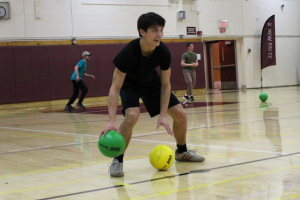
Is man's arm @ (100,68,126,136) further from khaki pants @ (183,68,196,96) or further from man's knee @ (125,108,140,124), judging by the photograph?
khaki pants @ (183,68,196,96)

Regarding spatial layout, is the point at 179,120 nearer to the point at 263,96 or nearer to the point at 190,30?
the point at 263,96

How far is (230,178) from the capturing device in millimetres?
3018

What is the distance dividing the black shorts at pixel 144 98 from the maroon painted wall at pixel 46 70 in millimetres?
12027

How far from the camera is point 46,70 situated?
15.4 m

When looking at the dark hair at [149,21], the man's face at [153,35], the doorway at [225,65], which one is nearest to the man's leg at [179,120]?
the man's face at [153,35]

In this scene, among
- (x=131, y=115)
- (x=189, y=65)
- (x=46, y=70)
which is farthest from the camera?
(x=46, y=70)

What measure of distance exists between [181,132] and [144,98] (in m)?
0.49

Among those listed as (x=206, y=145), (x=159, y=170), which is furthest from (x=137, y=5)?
(x=159, y=170)

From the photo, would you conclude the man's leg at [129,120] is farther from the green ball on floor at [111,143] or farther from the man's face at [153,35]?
the man's face at [153,35]

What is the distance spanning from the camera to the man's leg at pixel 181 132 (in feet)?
12.2

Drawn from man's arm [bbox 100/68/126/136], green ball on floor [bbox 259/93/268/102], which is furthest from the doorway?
man's arm [bbox 100/68/126/136]

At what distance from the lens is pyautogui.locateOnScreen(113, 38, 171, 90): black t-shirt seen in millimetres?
3357

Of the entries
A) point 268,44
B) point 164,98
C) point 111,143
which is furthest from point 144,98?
point 268,44

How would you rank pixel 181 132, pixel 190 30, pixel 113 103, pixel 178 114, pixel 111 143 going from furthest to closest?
1. pixel 190 30
2. pixel 181 132
3. pixel 178 114
4. pixel 113 103
5. pixel 111 143
